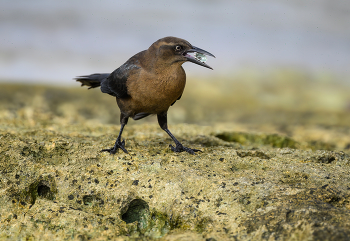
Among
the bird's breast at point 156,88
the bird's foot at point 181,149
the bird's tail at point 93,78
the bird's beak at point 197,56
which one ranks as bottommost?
the bird's foot at point 181,149

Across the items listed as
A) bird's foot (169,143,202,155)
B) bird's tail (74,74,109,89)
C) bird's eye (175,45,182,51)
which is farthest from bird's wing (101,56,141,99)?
bird's foot (169,143,202,155)

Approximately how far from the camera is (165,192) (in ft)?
11.7

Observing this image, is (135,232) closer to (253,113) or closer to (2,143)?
(2,143)

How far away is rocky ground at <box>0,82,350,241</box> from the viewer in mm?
3049

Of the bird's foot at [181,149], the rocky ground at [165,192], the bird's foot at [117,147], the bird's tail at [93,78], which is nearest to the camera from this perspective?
the rocky ground at [165,192]

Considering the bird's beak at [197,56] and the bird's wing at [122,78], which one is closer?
the bird's beak at [197,56]

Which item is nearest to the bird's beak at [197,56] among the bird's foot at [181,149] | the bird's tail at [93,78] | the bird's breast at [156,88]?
the bird's breast at [156,88]

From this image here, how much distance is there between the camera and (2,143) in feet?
14.2

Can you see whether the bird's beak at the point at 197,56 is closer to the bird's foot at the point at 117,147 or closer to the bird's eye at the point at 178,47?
the bird's eye at the point at 178,47

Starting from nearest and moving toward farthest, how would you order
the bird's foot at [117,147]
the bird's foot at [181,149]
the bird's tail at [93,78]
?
the bird's foot at [117,147] < the bird's foot at [181,149] < the bird's tail at [93,78]

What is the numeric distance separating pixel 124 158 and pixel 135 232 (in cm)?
112

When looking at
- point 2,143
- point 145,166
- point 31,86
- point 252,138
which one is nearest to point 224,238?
point 145,166

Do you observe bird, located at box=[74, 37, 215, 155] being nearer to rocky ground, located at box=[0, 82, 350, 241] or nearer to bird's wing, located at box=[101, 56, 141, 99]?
bird's wing, located at box=[101, 56, 141, 99]

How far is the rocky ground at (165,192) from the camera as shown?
3.05 m
